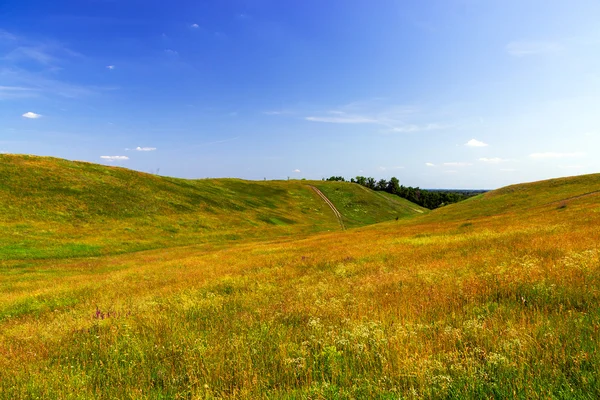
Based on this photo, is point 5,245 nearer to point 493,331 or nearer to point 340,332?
point 340,332

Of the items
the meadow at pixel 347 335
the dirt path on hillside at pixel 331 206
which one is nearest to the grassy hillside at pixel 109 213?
the dirt path on hillside at pixel 331 206

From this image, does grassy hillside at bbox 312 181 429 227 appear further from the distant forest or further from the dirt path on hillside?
the distant forest

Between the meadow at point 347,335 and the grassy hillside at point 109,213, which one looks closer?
the meadow at point 347,335

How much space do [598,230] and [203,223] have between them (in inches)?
2209

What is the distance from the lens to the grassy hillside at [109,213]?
120 feet

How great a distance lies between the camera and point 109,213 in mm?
49875

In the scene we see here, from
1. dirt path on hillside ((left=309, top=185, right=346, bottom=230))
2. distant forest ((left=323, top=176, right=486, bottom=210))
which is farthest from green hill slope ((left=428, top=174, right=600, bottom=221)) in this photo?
distant forest ((left=323, top=176, right=486, bottom=210))

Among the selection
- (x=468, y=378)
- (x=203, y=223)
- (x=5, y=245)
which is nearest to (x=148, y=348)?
(x=468, y=378)

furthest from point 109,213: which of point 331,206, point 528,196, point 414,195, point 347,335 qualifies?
point 414,195

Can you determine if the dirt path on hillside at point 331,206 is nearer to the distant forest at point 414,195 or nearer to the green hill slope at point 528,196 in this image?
the green hill slope at point 528,196

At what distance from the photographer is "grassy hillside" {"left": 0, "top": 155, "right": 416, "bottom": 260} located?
36594mm

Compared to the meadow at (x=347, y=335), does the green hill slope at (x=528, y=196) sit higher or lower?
higher

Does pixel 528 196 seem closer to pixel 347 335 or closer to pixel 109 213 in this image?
pixel 347 335

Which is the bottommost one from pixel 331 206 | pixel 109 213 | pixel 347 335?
pixel 109 213
